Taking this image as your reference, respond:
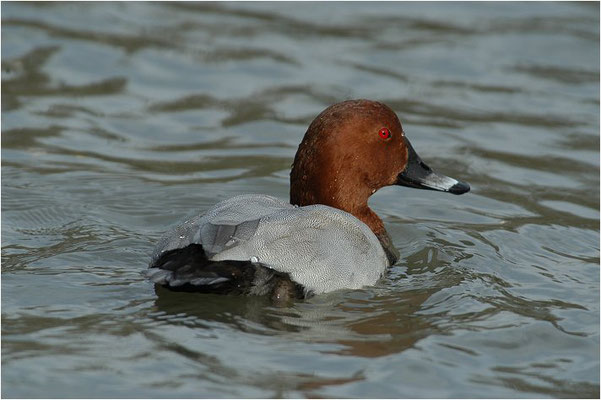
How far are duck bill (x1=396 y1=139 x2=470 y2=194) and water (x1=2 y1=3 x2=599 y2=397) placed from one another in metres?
0.38

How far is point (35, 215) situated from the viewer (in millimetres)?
7488

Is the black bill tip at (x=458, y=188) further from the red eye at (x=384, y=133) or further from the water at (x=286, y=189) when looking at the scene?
the red eye at (x=384, y=133)

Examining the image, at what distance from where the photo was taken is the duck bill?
7.23 metres

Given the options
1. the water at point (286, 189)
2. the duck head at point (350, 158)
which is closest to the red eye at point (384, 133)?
the duck head at point (350, 158)

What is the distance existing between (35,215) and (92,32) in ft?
15.4

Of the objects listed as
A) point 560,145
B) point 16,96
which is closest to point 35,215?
point 16,96

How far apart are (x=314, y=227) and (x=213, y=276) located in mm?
737

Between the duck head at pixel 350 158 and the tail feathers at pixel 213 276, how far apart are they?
3.62 feet

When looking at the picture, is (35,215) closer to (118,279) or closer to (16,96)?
(118,279)

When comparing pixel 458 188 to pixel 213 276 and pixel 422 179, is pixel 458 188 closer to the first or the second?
pixel 422 179

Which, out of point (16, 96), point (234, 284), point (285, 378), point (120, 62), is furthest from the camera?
point (120, 62)

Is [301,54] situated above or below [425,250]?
above

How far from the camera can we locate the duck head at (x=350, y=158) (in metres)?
6.72

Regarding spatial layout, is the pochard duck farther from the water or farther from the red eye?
the water
